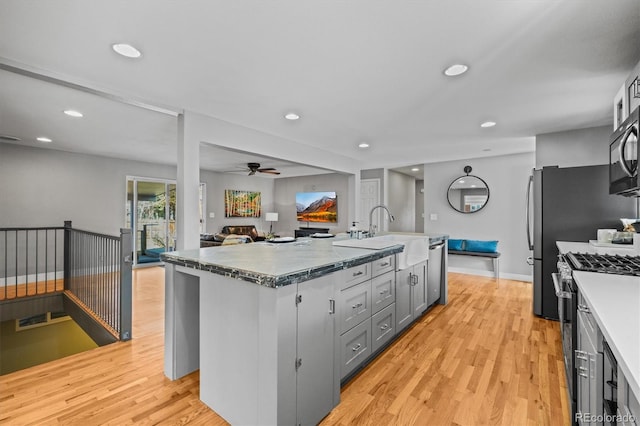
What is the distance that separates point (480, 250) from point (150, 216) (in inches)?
273

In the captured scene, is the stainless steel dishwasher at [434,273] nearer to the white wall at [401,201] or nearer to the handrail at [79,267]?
the handrail at [79,267]

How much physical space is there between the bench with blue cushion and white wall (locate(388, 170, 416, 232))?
2.02 m

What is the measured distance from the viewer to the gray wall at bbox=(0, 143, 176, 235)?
498 cm

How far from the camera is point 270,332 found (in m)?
1.48

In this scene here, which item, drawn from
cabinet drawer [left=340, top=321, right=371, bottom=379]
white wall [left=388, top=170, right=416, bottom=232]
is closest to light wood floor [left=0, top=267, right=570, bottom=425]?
cabinet drawer [left=340, top=321, right=371, bottom=379]

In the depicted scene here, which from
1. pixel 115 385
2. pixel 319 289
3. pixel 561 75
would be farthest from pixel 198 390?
pixel 561 75

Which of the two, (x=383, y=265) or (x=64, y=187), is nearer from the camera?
(x=383, y=265)

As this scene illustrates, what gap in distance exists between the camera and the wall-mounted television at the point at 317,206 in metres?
8.73

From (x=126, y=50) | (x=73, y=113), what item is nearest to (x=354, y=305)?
(x=126, y=50)

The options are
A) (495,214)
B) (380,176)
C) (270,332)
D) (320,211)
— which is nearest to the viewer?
(270,332)

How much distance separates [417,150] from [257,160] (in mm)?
3467

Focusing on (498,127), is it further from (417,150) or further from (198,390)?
(198,390)

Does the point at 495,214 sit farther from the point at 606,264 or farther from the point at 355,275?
the point at 355,275

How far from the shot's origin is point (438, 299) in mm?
3963
